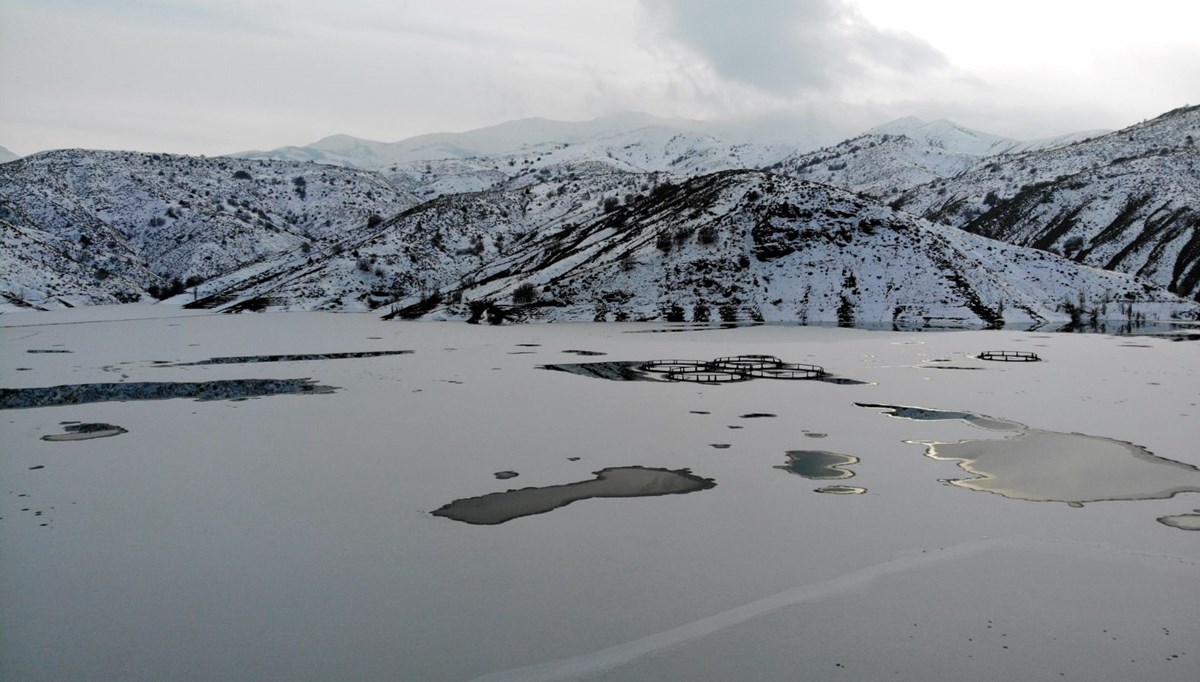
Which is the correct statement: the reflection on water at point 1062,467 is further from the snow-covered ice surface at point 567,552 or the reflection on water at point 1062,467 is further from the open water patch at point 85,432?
the open water patch at point 85,432

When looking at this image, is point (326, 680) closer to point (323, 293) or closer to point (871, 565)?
point (871, 565)

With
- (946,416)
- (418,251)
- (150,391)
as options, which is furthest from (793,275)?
(150,391)

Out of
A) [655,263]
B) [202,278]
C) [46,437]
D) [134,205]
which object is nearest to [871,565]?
[46,437]

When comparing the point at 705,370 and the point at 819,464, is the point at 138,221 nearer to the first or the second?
the point at 705,370

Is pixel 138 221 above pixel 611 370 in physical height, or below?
above

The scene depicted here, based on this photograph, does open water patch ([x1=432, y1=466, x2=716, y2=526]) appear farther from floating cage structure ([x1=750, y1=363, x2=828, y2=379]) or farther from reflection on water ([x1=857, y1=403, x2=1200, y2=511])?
floating cage structure ([x1=750, y1=363, x2=828, y2=379])

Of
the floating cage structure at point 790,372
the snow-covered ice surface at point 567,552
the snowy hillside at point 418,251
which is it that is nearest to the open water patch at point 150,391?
the snow-covered ice surface at point 567,552
